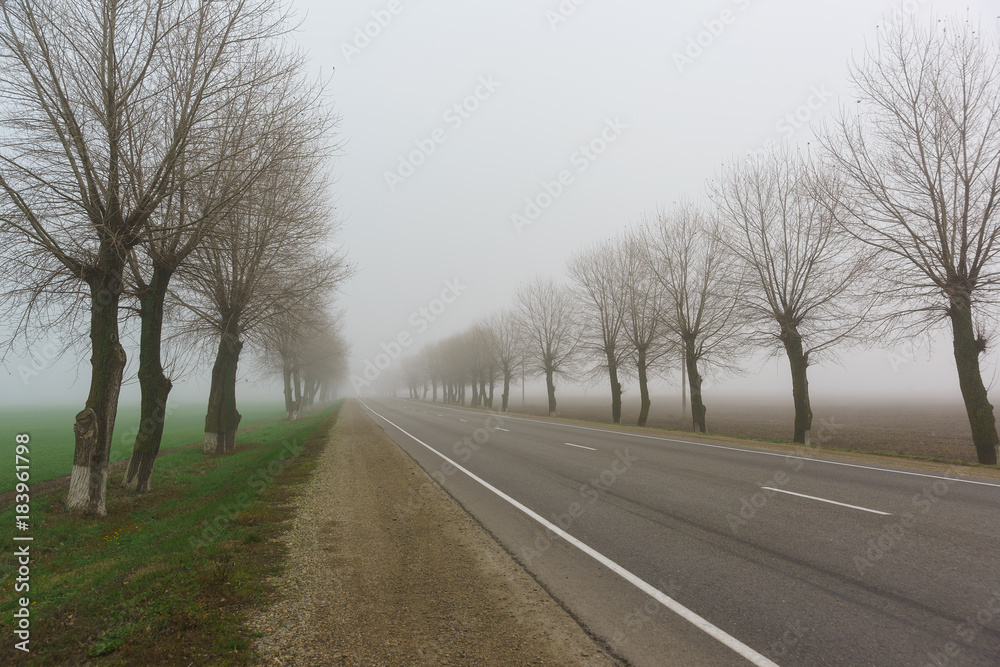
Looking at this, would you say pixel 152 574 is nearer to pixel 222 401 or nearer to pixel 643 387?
pixel 222 401

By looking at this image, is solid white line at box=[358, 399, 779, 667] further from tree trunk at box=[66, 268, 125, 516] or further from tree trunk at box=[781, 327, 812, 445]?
tree trunk at box=[781, 327, 812, 445]

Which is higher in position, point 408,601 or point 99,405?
point 99,405

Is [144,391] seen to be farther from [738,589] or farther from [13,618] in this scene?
[738,589]

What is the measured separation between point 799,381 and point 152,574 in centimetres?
2118

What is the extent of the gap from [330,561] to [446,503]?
3.02m

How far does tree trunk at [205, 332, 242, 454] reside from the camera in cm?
1705

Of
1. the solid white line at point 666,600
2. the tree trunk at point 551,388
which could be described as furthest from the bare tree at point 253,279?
the tree trunk at point 551,388

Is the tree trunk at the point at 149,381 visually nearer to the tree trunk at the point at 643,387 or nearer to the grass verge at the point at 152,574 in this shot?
the grass verge at the point at 152,574

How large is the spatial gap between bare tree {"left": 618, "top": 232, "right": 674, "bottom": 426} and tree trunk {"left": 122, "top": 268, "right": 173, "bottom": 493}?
2276 centimetres

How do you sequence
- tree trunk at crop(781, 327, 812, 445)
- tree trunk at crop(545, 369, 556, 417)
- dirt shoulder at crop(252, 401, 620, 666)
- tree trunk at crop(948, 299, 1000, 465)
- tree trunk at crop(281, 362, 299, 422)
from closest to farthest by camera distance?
dirt shoulder at crop(252, 401, 620, 666), tree trunk at crop(948, 299, 1000, 465), tree trunk at crop(781, 327, 812, 445), tree trunk at crop(281, 362, 299, 422), tree trunk at crop(545, 369, 556, 417)

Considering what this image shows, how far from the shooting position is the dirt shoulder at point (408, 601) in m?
3.52

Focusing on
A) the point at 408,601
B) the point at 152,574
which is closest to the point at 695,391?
the point at 408,601

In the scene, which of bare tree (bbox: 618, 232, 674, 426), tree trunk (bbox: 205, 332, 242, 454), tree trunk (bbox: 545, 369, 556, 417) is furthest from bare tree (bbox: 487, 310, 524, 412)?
tree trunk (bbox: 205, 332, 242, 454)

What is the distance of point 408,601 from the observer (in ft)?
14.6
